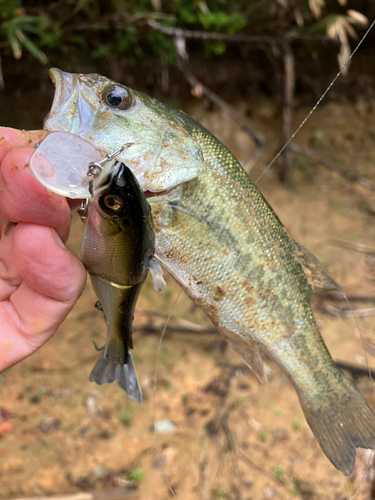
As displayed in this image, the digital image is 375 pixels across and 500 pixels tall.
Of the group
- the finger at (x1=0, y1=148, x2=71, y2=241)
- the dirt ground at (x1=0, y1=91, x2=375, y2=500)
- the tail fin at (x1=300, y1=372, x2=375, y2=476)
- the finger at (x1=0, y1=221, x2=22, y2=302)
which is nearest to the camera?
the finger at (x1=0, y1=148, x2=71, y2=241)

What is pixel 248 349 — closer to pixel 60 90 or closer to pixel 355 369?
pixel 60 90

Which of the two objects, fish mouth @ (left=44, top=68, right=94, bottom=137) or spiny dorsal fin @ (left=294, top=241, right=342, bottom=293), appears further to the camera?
spiny dorsal fin @ (left=294, top=241, right=342, bottom=293)

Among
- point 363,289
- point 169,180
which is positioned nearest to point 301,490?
point 363,289

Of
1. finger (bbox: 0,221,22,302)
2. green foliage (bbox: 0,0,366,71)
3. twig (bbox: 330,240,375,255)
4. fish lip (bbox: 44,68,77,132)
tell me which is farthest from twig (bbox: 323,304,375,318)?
fish lip (bbox: 44,68,77,132)

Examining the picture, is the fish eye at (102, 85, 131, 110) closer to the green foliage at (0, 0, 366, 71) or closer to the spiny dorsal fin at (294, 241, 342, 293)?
the spiny dorsal fin at (294, 241, 342, 293)

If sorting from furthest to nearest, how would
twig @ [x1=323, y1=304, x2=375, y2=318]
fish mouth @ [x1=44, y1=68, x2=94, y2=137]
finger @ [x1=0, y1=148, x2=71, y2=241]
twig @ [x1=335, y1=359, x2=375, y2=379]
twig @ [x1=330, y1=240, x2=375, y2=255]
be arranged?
1. twig @ [x1=330, y1=240, x2=375, y2=255]
2. twig @ [x1=323, y1=304, x2=375, y2=318]
3. twig @ [x1=335, y1=359, x2=375, y2=379]
4. fish mouth @ [x1=44, y1=68, x2=94, y2=137]
5. finger @ [x1=0, y1=148, x2=71, y2=241]

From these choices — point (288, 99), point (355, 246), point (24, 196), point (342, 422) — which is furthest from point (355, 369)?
A: point (288, 99)
